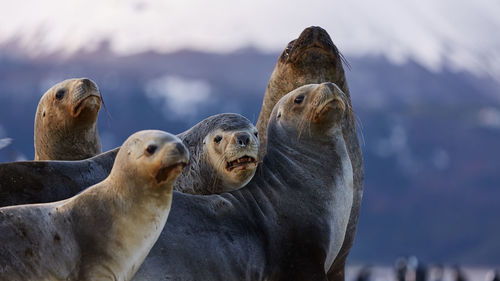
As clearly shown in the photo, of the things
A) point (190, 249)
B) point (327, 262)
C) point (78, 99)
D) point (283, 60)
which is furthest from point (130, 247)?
point (283, 60)

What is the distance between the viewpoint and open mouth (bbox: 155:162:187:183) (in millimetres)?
6098

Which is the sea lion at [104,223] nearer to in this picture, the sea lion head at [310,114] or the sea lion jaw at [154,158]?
the sea lion jaw at [154,158]

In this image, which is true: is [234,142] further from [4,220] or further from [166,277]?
[4,220]

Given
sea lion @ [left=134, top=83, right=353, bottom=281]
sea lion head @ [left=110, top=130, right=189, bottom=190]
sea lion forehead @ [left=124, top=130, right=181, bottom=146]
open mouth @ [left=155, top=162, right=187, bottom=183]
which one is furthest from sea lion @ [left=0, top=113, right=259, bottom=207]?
open mouth @ [left=155, top=162, right=187, bottom=183]

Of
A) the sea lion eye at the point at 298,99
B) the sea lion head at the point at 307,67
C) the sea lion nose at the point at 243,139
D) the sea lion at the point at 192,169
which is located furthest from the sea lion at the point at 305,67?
the sea lion nose at the point at 243,139

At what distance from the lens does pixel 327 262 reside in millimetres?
7902

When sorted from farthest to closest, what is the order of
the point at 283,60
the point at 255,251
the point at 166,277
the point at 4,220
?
the point at 283,60, the point at 255,251, the point at 166,277, the point at 4,220

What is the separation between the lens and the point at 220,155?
28.0ft

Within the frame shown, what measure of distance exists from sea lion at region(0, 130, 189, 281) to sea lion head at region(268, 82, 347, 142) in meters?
2.13

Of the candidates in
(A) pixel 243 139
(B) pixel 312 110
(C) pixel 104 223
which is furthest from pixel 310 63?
(C) pixel 104 223

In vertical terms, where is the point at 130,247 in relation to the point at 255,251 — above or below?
above

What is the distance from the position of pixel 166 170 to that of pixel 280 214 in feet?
5.84

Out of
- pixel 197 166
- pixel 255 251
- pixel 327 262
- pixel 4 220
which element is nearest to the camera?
pixel 4 220

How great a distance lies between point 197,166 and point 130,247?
2715 mm
